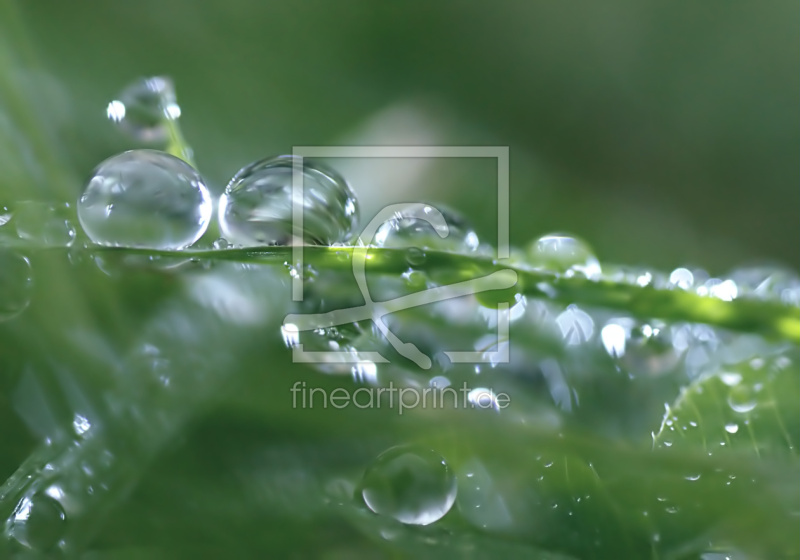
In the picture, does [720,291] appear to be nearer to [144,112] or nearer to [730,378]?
[730,378]

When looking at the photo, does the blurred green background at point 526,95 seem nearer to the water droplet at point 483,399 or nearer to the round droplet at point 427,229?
the round droplet at point 427,229

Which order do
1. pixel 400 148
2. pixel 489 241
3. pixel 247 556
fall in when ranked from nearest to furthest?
pixel 247 556, pixel 489 241, pixel 400 148

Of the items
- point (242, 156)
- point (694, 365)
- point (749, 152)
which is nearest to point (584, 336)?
point (694, 365)

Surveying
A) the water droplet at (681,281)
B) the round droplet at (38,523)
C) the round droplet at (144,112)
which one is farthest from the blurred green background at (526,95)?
the round droplet at (38,523)

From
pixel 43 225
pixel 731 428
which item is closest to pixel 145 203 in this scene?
pixel 43 225

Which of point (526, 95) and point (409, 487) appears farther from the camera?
point (526, 95)

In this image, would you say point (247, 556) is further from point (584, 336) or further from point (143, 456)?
point (584, 336)

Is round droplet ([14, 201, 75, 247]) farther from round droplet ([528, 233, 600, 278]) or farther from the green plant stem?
round droplet ([528, 233, 600, 278])
